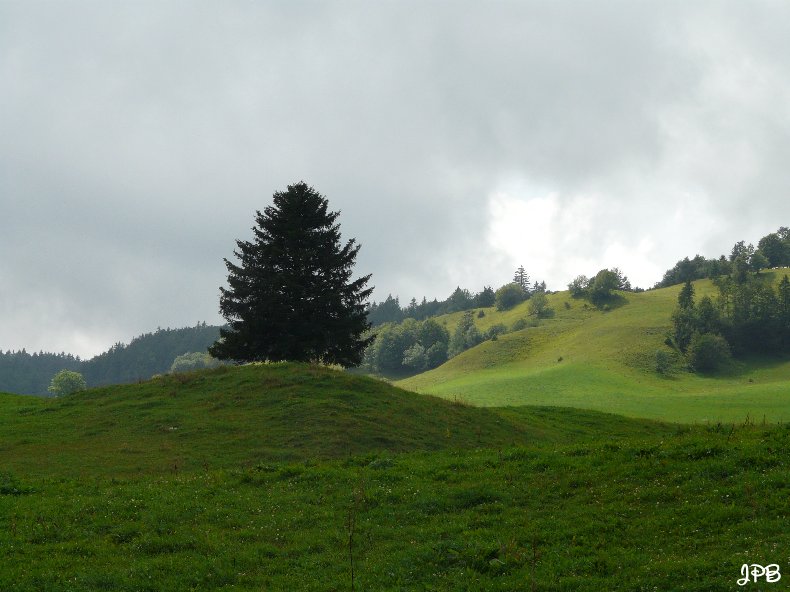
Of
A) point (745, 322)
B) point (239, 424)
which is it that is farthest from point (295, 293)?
point (745, 322)

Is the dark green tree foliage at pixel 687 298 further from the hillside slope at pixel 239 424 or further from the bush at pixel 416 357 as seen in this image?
the hillside slope at pixel 239 424

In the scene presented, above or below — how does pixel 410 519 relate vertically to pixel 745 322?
below

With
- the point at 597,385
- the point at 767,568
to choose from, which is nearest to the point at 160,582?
the point at 767,568

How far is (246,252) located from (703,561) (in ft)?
148

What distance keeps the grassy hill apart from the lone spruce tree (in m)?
31.8

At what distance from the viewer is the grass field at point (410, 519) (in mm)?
11234

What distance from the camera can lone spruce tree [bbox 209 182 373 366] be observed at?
47875 millimetres

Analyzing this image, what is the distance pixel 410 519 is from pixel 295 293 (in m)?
35.4

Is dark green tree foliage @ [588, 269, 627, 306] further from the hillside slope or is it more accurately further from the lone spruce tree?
the hillside slope

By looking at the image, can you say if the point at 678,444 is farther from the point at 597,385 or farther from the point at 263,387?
the point at 597,385

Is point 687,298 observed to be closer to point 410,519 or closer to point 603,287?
point 603,287

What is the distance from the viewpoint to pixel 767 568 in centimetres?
980

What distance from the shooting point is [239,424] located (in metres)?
28.8

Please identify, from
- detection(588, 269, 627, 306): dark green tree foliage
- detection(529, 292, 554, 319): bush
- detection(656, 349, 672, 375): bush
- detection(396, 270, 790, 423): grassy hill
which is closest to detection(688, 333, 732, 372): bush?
detection(396, 270, 790, 423): grassy hill
